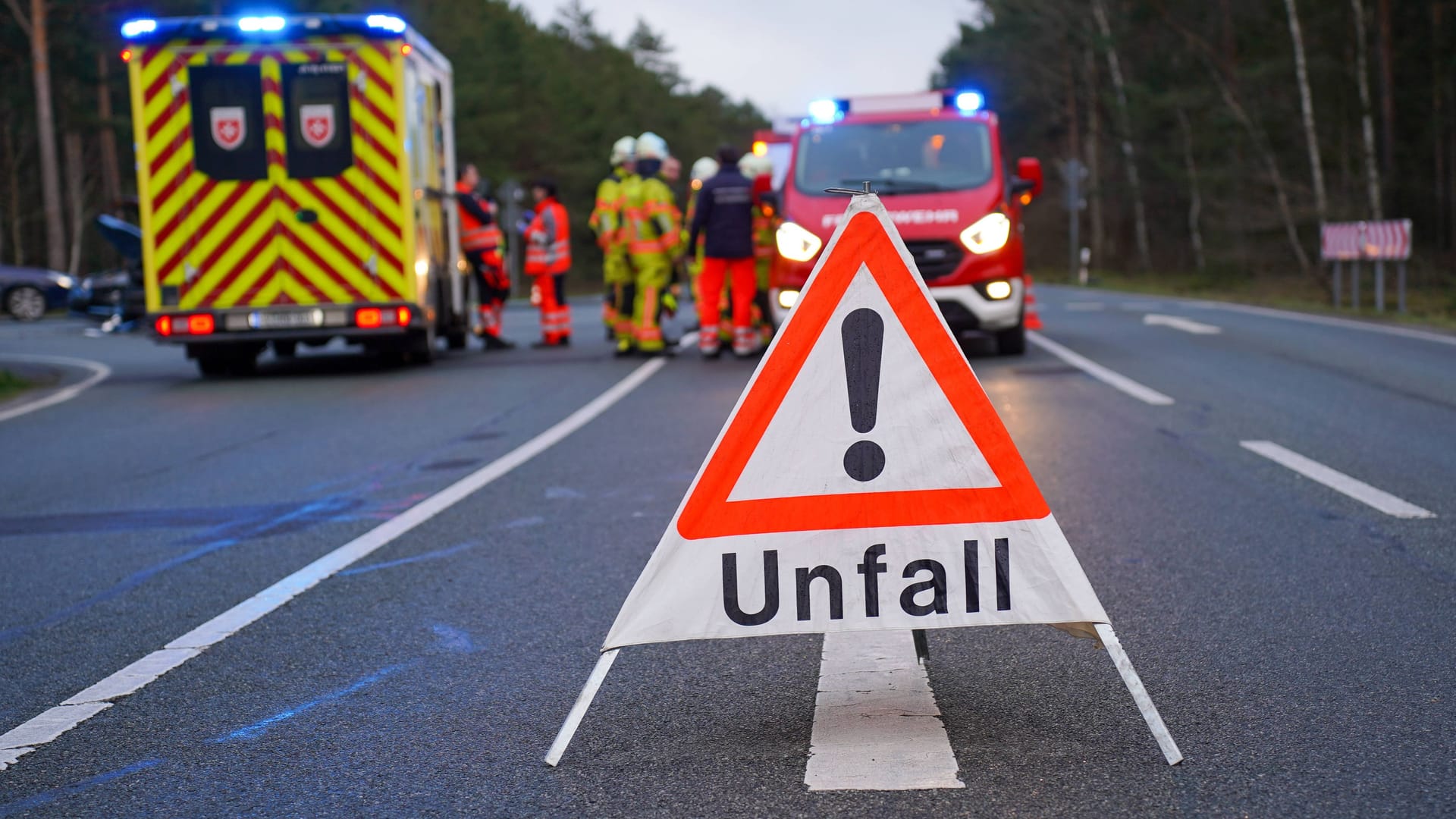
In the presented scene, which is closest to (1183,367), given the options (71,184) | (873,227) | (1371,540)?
(1371,540)

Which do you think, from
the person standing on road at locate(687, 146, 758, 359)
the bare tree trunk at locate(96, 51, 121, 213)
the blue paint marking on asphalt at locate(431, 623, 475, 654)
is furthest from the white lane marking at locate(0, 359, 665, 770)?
the bare tree trunk at locate(96, 51, 121, 213)

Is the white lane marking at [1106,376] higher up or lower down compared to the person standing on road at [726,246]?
lower down

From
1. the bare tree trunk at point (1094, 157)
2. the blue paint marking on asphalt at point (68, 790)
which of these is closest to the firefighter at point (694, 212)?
the blue paint marking on asphalt at point (68, 790)

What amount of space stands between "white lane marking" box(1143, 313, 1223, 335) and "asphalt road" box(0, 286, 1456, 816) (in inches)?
323

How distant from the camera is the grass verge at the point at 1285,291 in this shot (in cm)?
2370

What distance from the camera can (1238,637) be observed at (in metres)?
4.98

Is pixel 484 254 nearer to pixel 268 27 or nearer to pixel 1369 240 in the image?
pixel 268 27

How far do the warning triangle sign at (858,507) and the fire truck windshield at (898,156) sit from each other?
458 inches

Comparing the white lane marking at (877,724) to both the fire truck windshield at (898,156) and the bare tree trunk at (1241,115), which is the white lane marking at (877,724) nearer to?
the fire truck windshield at (898,156)

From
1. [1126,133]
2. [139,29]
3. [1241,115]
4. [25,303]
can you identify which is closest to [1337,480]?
[139,29]

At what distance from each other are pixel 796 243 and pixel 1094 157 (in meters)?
49.9

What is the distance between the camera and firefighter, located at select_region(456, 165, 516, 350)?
19.2m

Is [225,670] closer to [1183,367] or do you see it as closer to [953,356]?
[953,356]

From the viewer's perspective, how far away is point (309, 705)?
14.8ft
